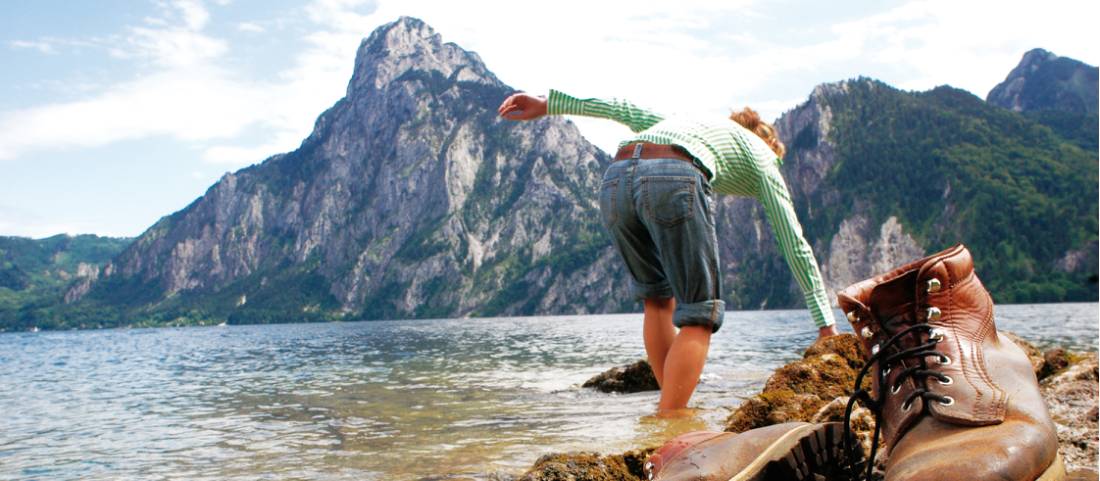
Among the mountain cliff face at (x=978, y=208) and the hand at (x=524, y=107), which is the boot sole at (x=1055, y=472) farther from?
the mountain cliff face at (x=978, y=208)

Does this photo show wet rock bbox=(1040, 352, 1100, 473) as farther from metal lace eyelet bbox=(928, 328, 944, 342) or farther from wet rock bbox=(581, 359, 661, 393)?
wet rock bbox=(581, 359, 661, 393)

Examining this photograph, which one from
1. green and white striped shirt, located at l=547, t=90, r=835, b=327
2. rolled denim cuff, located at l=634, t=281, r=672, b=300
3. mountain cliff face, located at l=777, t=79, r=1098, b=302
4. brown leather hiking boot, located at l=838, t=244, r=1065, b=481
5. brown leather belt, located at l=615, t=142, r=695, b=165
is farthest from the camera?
mountain cliff face, located at l=777, t=79, r=1098, b=302

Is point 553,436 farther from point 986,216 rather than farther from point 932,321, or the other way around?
point 986,216

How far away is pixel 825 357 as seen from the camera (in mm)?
5980

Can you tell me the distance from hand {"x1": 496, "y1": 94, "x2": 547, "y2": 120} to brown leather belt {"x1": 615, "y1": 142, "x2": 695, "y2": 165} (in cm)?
107

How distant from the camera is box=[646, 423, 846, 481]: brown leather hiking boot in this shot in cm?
→ 231

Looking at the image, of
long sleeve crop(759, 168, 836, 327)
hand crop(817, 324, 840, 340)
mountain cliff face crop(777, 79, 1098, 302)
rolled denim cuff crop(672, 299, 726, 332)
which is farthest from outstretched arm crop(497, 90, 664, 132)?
mountain cliff face crop(777, 79, 1098, 302)

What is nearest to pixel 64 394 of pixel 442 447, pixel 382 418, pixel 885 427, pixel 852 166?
pixel 382 418

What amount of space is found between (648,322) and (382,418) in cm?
405

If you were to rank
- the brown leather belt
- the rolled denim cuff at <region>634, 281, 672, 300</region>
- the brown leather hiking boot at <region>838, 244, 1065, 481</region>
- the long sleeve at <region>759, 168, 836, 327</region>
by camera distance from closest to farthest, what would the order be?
1. the brown leather hiking boot at <region>838, 244, 1065, 481</region>
2. the brown leather belt
3. the long sleeve at <region>759, 168, 836, 327</region>
4. the rolled denim cuff at <region>634, 281, 672, 300</region>

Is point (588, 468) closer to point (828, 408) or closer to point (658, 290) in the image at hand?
point (828, 408)

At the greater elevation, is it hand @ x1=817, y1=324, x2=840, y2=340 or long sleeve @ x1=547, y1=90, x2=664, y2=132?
long sleeve @ x1=547, y1=90, x2=664, y2=132

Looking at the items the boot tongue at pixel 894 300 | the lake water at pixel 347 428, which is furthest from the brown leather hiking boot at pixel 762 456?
the lake water at pixel 347 428

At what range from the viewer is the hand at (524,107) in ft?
17.9
